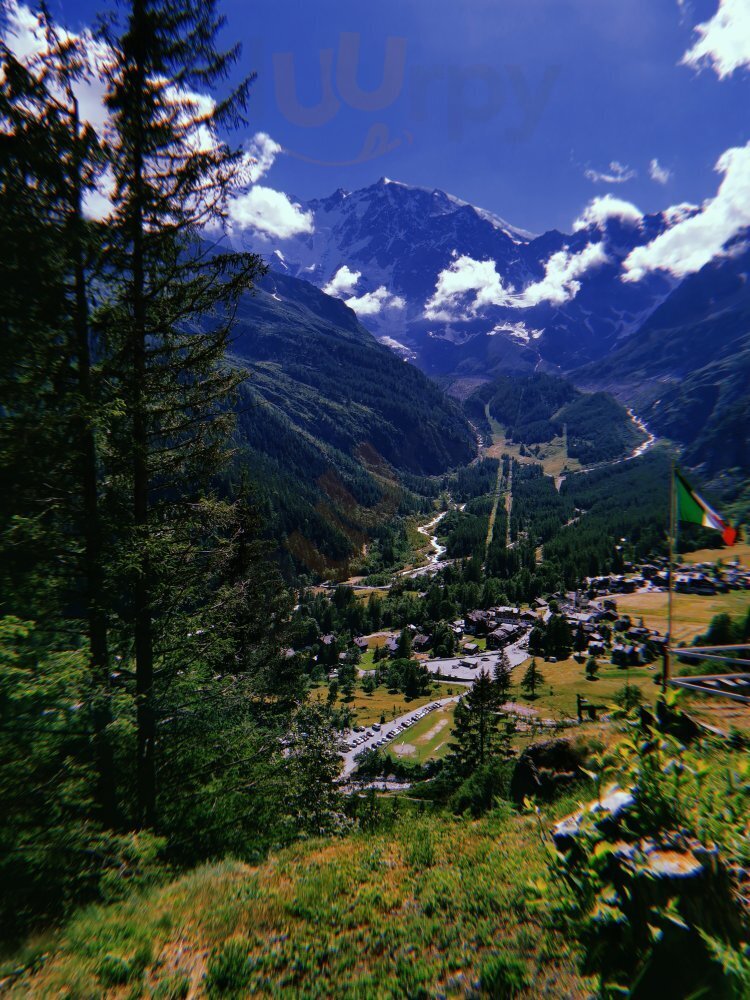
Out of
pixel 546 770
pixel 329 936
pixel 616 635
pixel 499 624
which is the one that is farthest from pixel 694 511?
pixel 499 624

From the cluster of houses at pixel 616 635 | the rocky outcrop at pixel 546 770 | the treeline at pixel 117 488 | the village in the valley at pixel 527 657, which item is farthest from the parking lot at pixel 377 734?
the treeline at pixel 117 488

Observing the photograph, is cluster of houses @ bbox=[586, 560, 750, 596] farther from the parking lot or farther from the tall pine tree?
the tall pine tree

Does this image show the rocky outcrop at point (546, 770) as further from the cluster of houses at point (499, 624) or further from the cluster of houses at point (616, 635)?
the cluster of houses at point (499, 624)

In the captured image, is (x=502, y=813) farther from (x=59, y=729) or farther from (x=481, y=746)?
(x=481, y=746)

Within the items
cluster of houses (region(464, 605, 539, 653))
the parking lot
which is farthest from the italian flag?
cluster of houses (region(464, 605, 539, 653))

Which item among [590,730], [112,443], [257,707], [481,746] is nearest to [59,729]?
[112,443]

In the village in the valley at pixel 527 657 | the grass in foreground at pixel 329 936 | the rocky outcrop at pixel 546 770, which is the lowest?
the village in the valley at pixel 527 657
